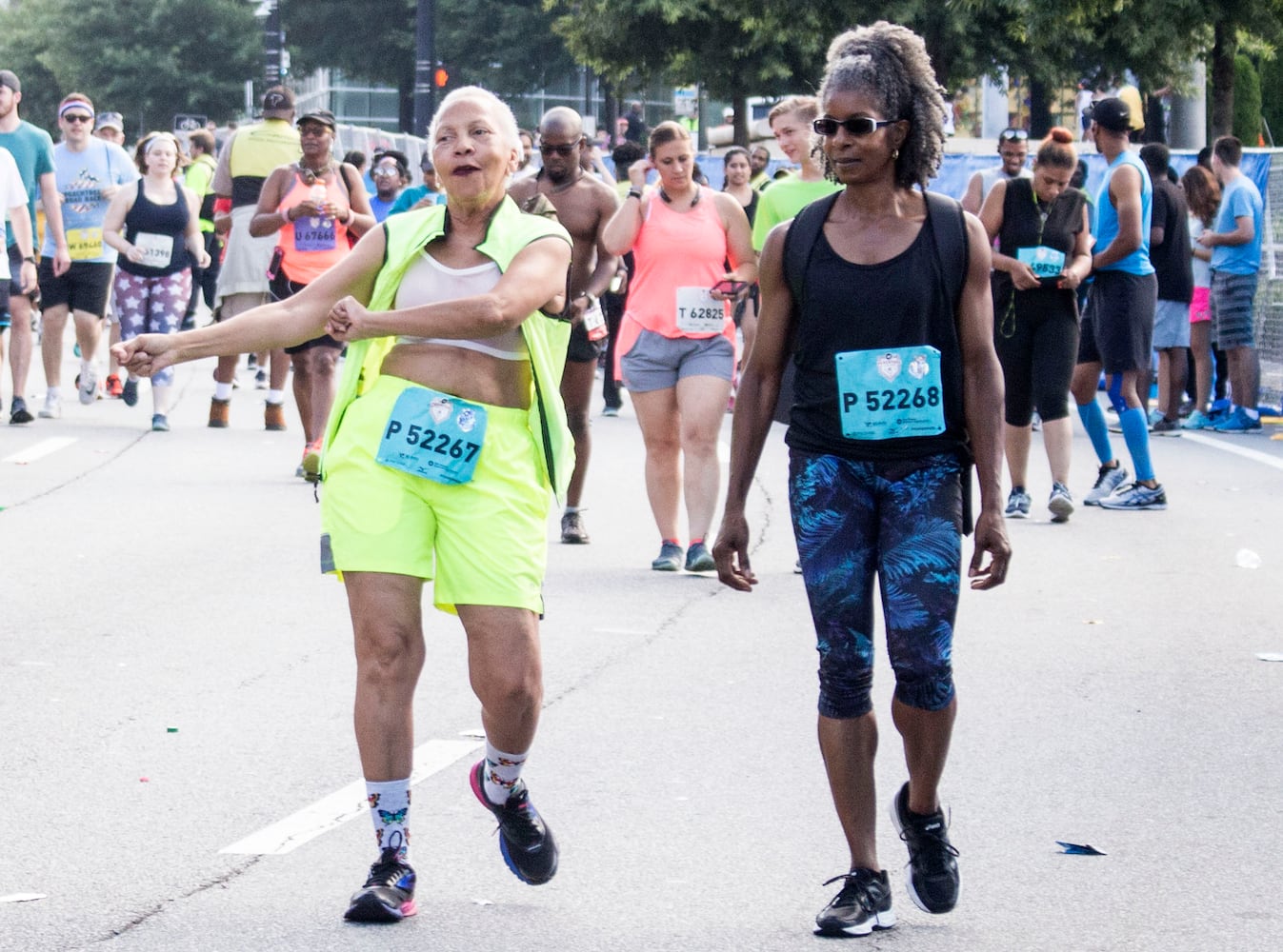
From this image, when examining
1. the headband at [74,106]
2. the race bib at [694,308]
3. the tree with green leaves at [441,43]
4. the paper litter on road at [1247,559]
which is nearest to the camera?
the race bib at [694,308]

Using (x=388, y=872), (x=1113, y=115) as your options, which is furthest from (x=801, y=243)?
(x=1113, y=115)

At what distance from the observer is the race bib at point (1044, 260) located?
10688mm

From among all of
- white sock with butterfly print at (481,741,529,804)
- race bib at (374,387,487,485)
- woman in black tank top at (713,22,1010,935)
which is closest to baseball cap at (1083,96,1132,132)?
woman in black tank top at (713,22,1010,935)

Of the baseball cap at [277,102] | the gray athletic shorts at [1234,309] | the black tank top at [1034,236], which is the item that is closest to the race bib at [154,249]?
the baseball cap at [277,102]

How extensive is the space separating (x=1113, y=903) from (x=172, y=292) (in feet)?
37.2

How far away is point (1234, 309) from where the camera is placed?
16.0 meters

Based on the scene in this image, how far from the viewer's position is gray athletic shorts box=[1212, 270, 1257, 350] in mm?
15828

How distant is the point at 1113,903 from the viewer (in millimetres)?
4742

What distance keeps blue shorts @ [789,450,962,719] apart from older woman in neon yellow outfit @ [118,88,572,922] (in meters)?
0.64

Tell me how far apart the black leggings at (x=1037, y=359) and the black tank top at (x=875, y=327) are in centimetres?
628

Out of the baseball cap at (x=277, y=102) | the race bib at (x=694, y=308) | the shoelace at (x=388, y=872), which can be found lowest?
Result: the shoelace at (x=388, y=872)

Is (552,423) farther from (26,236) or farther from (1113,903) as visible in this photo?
(26,236)

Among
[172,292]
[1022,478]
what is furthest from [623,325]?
[172,292]

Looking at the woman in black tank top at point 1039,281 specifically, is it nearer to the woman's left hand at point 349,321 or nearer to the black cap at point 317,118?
the black cap at point 317,118
